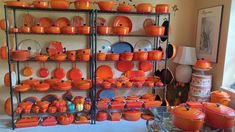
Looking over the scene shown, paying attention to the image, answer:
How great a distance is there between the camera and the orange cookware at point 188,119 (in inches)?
53.6

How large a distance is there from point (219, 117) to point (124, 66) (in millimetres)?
2011

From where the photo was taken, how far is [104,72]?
3.24 meters

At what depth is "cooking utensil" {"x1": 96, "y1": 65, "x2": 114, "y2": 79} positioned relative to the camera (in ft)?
10.6

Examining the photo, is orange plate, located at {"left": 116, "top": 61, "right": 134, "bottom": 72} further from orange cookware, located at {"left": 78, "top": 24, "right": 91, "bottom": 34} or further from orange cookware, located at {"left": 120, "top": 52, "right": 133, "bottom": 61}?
orange cookware, located at {"left": 78, "top": 24, "right": 91, "bottom": 34}

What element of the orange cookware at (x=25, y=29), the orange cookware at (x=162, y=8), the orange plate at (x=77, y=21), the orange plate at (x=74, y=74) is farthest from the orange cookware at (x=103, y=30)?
the orange cookware at (x=25, y=29)

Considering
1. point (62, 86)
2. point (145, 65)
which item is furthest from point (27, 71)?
point (145, 65)

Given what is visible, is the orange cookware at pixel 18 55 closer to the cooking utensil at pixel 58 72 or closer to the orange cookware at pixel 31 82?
the orange cookware at pixel 31 82

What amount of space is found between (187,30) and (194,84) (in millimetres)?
1041

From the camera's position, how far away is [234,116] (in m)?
1.41

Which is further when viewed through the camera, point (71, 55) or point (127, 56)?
point (127, 56)

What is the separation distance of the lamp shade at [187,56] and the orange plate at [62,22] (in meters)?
1.80

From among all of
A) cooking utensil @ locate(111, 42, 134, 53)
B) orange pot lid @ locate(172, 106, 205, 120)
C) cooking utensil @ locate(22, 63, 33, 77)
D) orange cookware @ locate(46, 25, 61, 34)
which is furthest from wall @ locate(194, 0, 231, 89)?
cooking utensil @ locate(22, 63, 33, 77)

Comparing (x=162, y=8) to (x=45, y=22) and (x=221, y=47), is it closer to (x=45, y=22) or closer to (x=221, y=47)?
(x=221, y=47)

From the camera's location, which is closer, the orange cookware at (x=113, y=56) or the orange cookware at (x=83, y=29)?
the orange cookware at (x=83, y=29)
